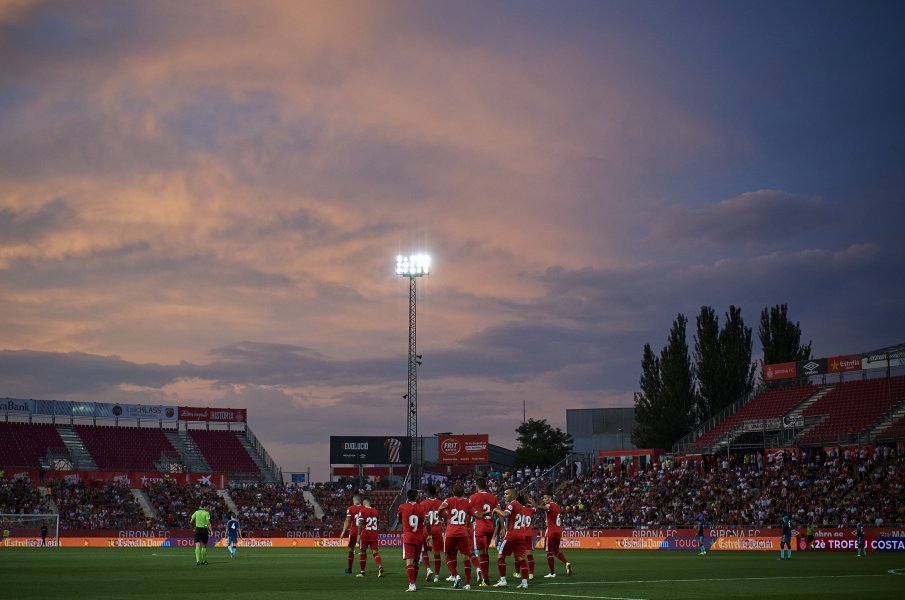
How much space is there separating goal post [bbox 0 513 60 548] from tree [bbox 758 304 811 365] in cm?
7036

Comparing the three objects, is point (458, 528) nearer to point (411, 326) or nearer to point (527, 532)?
point (527, 532)

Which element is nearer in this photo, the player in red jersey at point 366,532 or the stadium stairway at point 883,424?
the player in red jersey at point 366,532

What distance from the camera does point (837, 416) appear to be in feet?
245

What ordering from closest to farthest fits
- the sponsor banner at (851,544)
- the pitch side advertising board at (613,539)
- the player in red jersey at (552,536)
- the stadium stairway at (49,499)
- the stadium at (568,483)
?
1. the player in red jersey at (552,536)
2. the sponsor banner at (851,544)
3. the pitch side advertising board at (613,539)
4. the stadium at (568,483)
5. the stadium stairway at (49,499)

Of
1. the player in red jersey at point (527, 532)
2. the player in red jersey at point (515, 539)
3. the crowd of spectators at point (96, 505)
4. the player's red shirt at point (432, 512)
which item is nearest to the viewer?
the player in red jersey at point (515, 539)

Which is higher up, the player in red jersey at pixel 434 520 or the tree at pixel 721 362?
the tree at pixel 721 362

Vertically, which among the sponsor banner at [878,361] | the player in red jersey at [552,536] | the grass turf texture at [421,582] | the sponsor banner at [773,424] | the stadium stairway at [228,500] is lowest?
the stadium stairway at [228,500]

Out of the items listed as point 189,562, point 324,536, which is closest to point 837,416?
point 324,536

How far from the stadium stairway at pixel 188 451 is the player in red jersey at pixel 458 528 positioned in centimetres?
8042

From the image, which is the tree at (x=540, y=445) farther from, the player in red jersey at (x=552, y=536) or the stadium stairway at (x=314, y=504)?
the player in red jersey at (x=552, y=536)

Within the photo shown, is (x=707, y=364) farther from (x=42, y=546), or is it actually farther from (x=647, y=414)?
(x=42, y=546)

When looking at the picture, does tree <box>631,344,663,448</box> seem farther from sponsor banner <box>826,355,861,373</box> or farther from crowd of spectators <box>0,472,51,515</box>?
crowd of spectators <box>0,472,51,515</box>

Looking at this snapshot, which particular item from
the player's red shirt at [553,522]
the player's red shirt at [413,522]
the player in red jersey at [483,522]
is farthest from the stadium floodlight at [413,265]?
the player in red jersey at [483,522]

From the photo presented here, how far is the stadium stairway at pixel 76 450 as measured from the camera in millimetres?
93919
